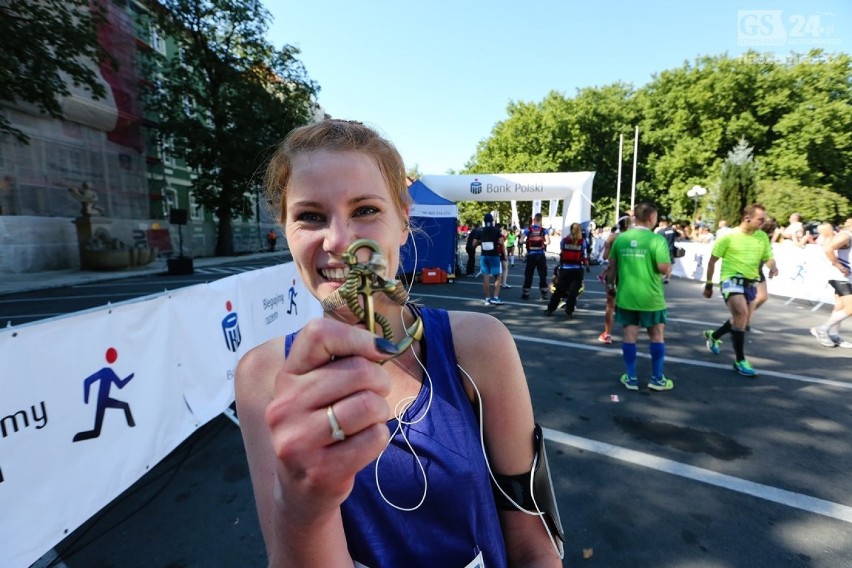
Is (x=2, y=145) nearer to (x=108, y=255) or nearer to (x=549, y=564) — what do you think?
(x=108, y=255)

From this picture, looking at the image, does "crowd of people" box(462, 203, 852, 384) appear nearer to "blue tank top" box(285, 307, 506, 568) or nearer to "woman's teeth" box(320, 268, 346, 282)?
"blue tank top" box(285, 307, 506, 568)

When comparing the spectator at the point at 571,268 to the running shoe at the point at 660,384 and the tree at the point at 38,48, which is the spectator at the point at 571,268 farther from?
the tree at the point at 38,48

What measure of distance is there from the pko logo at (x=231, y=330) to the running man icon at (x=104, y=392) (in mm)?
1343

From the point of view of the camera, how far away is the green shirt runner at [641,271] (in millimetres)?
4711

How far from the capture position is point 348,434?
1.89 feet

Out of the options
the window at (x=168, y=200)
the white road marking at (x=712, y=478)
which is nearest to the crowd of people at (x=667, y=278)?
the white road marking at (x=712, y=478)

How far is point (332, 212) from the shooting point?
97 centimetres

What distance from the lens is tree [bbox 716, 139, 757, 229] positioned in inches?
1027

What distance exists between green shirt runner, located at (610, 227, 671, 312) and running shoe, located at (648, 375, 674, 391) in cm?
84

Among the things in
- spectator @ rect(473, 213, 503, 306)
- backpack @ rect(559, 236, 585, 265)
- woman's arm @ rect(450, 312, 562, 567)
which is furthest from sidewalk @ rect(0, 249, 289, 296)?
woman's arm @ rect(450, 312, 562, 567)

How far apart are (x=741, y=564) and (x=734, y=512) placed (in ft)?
1.62

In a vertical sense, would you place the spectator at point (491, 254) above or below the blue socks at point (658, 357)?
above

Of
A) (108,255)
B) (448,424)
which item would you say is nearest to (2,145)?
(108,255)

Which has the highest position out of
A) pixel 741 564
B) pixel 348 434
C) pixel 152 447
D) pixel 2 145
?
pixel 2 145
